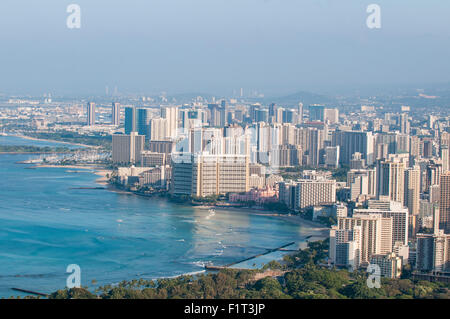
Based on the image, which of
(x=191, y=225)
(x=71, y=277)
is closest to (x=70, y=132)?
(x=191, y=225)

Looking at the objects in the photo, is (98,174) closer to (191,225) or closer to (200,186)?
(200,186)

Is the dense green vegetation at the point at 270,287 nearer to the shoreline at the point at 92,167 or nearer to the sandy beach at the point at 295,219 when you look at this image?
the sandy beach at the point at 295,219

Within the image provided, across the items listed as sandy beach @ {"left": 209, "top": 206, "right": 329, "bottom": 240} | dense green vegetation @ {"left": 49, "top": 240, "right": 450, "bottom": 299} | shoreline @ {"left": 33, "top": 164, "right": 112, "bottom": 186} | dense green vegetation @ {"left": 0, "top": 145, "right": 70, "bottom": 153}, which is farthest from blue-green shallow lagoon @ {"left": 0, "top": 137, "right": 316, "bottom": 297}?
dense green vegetation @ {"left": 0, "top": 145, "right": 70, "bottom": 153}

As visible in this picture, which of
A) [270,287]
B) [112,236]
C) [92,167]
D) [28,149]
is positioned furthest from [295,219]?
[28,149]

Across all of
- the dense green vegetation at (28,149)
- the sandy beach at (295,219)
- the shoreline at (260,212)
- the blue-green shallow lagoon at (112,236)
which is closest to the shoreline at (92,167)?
the shoreline at (260,212)

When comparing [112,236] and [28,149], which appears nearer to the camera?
[112,236]

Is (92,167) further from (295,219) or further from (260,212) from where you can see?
(295,219)

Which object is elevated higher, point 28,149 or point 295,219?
point 28,149
